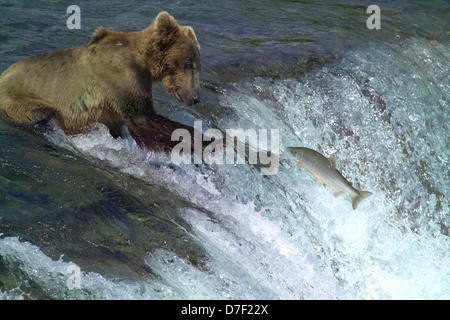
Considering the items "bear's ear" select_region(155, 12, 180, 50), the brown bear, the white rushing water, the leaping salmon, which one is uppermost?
"bear's ear" select_region(155, 12, 180, 50)

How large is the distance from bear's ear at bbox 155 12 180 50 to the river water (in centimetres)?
88

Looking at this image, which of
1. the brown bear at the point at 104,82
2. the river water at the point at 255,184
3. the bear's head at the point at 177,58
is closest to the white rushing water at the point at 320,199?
the river water at the point at 255,184

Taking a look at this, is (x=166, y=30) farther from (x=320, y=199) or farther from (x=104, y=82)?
(x=320, y=199)

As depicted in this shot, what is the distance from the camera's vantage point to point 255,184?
5.00m

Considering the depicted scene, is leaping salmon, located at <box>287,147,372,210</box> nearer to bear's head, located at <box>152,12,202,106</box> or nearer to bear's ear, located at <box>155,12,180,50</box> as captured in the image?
bear's head, located at <box>152,12,202,106</box>

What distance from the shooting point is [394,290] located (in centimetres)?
501

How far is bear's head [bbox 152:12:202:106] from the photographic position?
15.7 feet

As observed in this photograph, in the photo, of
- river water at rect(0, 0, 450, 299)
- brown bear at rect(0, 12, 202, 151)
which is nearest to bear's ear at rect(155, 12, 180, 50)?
brown bear at rect(0, 12, 202, 151)

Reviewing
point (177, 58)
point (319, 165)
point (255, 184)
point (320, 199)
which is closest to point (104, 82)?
point (177, 58)

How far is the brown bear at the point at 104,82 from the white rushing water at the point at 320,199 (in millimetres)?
190

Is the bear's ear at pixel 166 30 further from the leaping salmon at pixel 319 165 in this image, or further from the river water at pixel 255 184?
the leaping salmon at pixel 319 165

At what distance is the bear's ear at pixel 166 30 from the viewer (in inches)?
184

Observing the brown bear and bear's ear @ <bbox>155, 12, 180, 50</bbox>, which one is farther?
the brown bear

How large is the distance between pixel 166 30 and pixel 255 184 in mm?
1563
